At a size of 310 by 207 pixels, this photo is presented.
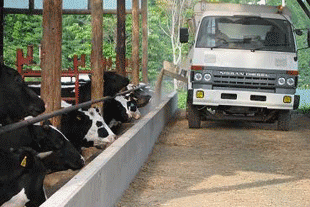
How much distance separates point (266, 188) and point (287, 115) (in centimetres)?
870

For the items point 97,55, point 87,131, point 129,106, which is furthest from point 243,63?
point 87,131

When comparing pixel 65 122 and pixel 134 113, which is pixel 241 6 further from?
pixel 65 122

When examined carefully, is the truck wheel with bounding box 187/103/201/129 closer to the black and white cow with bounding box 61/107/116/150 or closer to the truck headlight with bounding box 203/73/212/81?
the truck headlight with bounding box 203/73/212/81

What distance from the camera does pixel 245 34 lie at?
17.4 m

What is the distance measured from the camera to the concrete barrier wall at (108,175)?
5965 millimetres

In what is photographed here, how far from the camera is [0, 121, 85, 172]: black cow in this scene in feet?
25.0

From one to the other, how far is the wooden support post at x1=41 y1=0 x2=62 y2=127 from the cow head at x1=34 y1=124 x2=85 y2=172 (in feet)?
6.56

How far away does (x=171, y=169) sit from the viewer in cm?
1134

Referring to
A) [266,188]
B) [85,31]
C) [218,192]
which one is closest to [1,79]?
[218,192]

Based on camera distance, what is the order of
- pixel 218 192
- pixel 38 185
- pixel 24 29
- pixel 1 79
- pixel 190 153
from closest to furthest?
pixel 38 185, pixel 1 79, pixel 218 192, pixel 190 153, pixel 24 29

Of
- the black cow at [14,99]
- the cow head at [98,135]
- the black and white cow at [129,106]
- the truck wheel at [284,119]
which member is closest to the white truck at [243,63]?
the truck wheel at [284,119]

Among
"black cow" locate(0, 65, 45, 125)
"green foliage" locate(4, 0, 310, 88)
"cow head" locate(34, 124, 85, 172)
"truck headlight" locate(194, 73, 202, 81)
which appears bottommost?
"green foliage" locate(4, 0, 310, 88)

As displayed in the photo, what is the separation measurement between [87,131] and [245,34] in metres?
6.76

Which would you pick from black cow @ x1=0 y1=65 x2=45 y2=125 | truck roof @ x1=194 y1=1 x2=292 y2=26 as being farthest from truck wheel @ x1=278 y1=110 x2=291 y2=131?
black cow @ x1=0 y1=65 x2=45 y2=125
